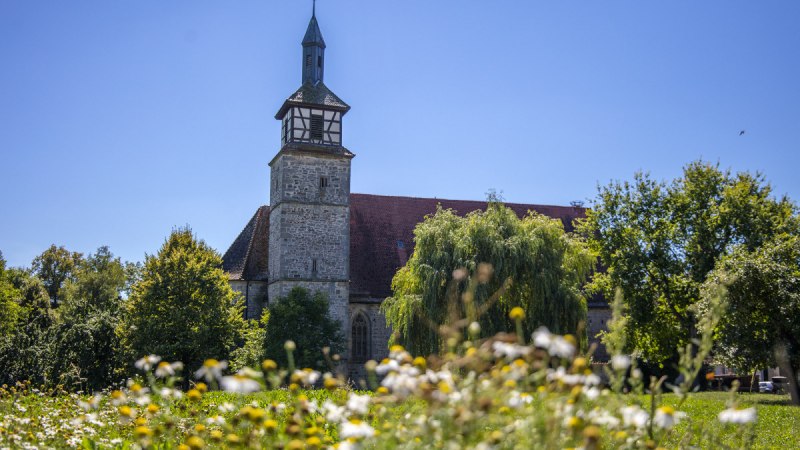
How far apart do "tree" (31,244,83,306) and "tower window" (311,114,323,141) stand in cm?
3013

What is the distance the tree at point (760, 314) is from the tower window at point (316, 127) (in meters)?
16.0

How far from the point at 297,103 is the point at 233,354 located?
9.81m

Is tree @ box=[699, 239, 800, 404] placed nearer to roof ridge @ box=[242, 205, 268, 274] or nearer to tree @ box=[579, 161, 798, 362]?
tree @ box=[579, 161, 798, 362]

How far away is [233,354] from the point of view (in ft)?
91.1

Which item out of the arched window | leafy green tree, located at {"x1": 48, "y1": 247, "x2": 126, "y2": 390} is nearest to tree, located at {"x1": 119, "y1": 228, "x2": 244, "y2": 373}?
leafy green tree, located at {"x1": 48, "y1": 247, "x2": 126, "y2": 390}

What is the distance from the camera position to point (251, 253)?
32719 mm

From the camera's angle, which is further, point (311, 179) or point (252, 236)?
point (252, 236)

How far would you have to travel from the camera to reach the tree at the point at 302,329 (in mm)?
27703

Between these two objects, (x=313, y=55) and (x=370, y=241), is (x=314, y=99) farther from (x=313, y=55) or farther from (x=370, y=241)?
(x=370, y=241)

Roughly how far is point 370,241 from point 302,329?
6625 mm

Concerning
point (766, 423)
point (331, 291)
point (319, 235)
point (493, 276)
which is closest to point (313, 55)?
point (319, 235)

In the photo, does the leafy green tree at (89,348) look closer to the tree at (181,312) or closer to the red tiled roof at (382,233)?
the tree at (181,312)

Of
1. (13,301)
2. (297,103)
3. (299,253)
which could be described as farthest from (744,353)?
(13,301)

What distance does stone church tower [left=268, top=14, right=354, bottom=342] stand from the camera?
99.3 feet
